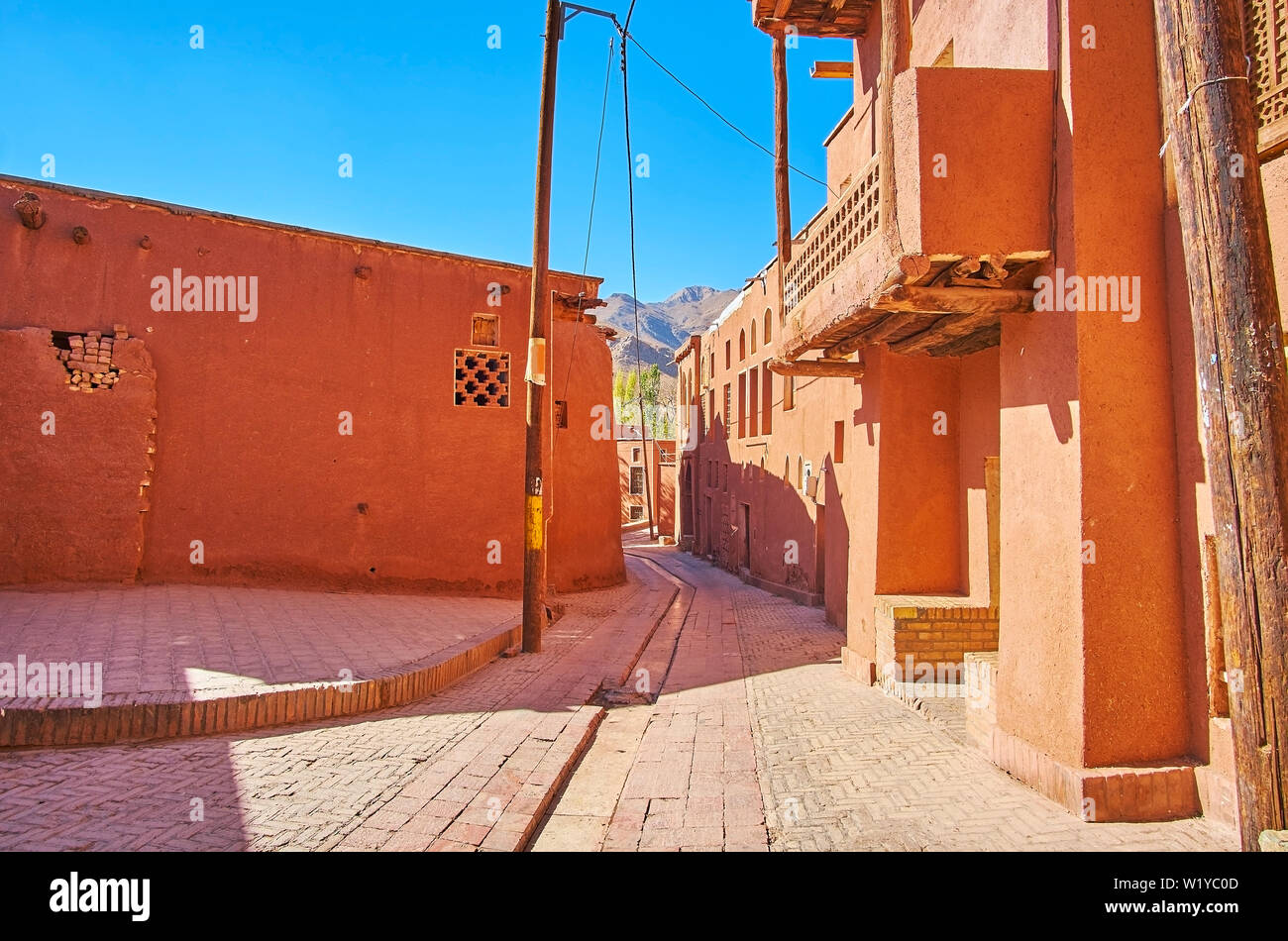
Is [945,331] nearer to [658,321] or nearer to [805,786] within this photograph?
[805,786]

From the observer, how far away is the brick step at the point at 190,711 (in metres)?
4.89

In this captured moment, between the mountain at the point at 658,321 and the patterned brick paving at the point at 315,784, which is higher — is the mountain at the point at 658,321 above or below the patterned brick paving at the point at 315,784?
above

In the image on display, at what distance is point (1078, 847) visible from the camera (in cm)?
371

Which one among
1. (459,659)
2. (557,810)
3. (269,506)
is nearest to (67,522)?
(269,506)

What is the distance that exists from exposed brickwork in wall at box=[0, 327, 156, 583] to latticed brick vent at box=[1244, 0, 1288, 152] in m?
11.8

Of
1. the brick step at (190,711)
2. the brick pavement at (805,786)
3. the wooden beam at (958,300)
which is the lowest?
the brick pavement at (805,786)

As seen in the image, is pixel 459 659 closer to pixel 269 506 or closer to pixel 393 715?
pixel 393 715

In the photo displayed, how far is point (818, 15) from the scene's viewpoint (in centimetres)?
862

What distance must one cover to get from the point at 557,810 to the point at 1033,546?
11.3 feet

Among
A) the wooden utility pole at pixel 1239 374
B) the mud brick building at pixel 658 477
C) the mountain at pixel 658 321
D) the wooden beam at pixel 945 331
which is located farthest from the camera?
the mountain at pixel 658 321

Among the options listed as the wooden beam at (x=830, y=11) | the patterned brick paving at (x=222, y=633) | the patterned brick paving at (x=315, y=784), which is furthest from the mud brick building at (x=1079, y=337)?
the patterned brick paving at (x=222, y=633)

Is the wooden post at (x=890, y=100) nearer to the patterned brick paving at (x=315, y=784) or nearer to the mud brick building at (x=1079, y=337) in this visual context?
the mud brick building at (x=1079, y=337)

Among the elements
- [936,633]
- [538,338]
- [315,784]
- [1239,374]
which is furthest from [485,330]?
[1239,374]

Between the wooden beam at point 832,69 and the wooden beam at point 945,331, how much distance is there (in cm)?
641
